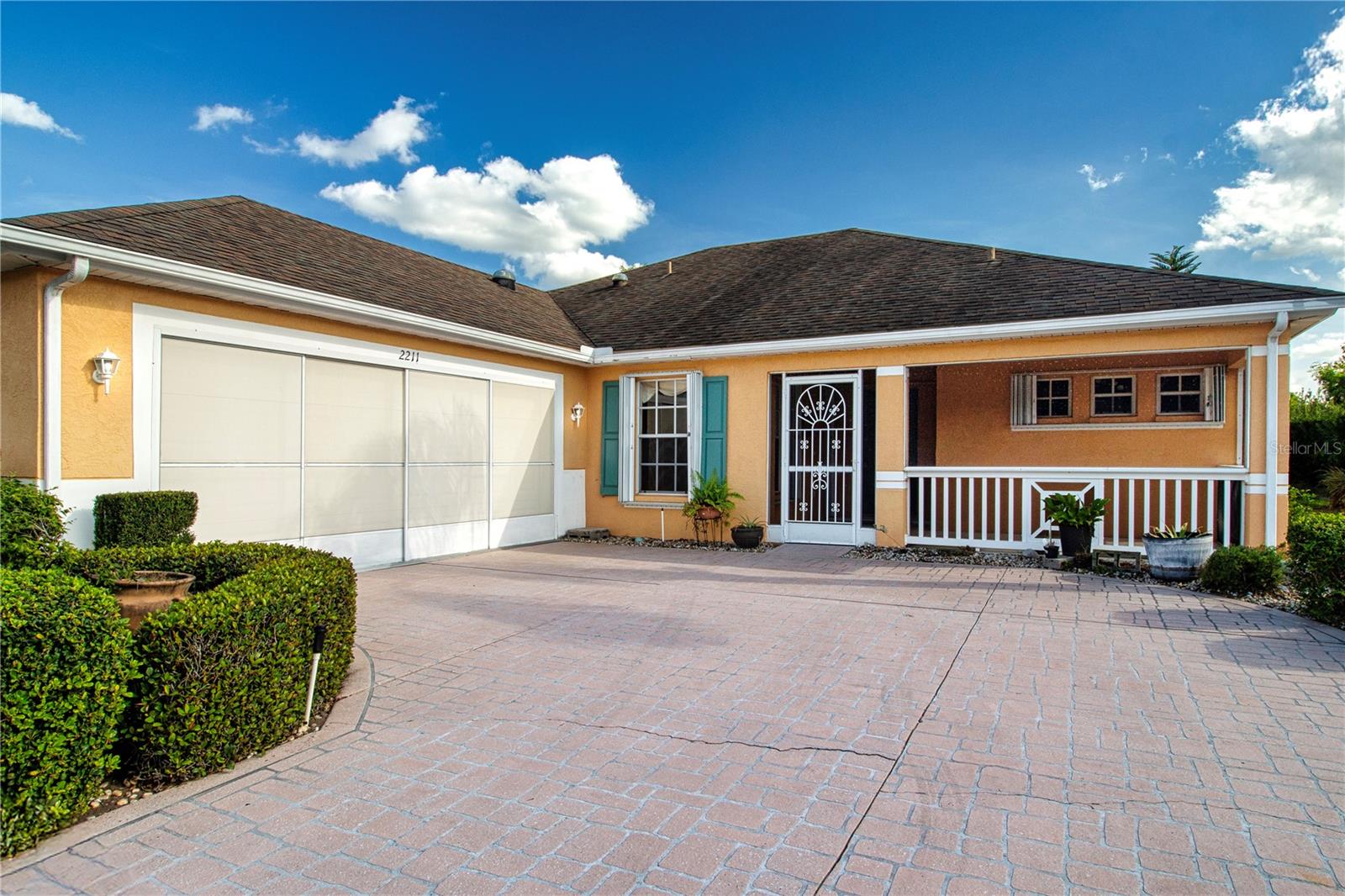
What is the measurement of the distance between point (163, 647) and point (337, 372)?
5.90 meters

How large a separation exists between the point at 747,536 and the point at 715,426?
6.23 ft

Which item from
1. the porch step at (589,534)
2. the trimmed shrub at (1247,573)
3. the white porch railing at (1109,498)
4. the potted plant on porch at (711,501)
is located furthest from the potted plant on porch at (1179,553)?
the porch step at (589,534)

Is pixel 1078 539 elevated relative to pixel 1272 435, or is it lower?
lower

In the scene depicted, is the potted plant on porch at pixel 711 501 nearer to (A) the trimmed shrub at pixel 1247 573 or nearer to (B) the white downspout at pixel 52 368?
(A) the trimmed shrub at pixel 1247 573

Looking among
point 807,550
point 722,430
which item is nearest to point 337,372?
point 722,430

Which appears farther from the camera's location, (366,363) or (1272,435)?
(366,363)

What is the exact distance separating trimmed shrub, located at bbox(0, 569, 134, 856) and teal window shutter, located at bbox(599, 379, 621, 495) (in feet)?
30.1

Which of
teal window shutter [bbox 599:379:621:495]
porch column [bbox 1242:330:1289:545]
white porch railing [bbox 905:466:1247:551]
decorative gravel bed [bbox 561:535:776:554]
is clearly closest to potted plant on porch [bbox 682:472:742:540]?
decorative gravel bed [bbox 561:535:776:554]

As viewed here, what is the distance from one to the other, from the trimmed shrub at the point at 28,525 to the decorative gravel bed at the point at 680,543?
23.0 feet

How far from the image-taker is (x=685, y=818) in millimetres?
2814

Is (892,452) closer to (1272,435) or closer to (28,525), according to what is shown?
(1272,435)

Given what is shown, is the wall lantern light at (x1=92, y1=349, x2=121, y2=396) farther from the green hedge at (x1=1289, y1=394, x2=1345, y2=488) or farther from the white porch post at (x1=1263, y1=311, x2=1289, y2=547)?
the green hedge at (x1=1289, y1=394, x2=1345, y2=488)

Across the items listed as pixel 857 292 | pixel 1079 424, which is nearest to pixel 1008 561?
pixel 1079 424

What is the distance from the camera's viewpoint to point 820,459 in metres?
11.0
